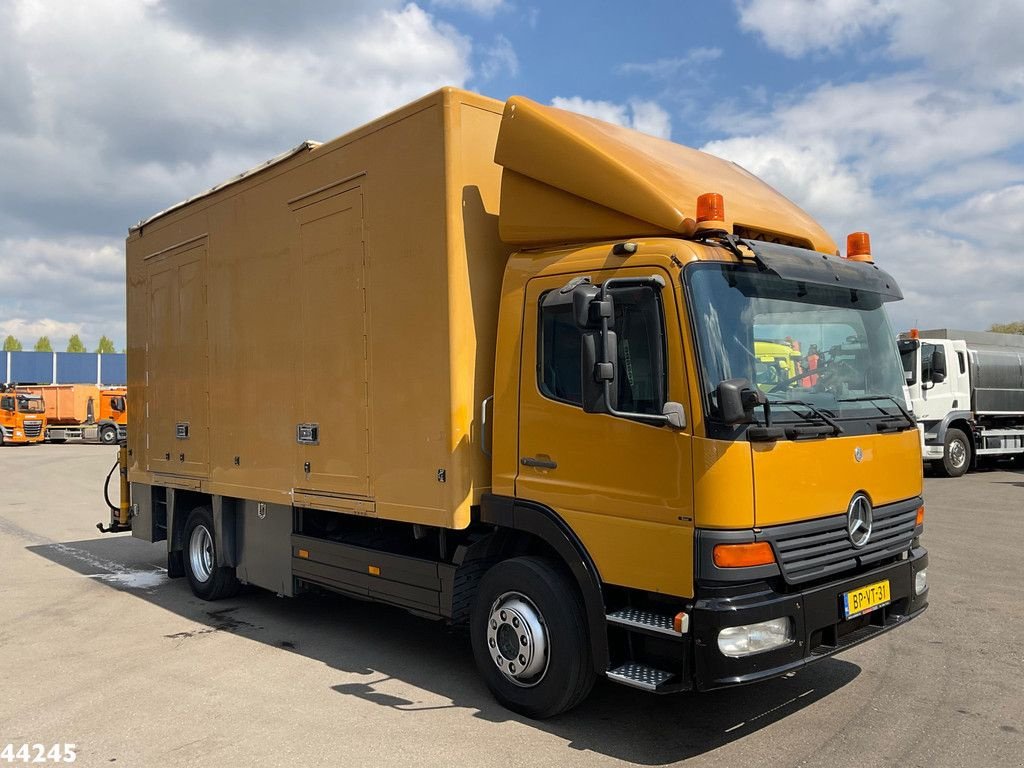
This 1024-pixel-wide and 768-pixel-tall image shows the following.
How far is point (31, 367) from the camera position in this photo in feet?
207

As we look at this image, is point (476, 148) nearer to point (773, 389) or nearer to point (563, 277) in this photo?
point (563, 277)

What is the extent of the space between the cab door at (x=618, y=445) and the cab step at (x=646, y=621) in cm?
16

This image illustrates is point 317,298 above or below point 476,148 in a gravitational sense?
below

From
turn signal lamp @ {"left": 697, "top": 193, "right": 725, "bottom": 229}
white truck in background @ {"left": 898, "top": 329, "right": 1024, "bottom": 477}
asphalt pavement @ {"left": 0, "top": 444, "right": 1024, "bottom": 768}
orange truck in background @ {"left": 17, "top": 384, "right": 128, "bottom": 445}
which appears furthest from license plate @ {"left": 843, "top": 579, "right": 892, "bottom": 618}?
orange truck in background @ {"left": 17, "top": 384, "right": 128, "bottom": 445}

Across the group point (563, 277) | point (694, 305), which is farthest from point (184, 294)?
point (694, 305)

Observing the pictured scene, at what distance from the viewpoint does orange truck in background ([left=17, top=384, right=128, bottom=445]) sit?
3694cm

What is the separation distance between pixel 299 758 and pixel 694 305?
3.07 metres

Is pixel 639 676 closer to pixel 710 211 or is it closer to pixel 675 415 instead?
pixel 675 415

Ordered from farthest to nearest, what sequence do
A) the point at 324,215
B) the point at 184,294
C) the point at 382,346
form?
the point at 184,294
the point at 324,215
the point at 382,346

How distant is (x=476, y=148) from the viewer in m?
5.30

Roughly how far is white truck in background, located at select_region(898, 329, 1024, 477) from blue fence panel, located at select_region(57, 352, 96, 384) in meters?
61.5

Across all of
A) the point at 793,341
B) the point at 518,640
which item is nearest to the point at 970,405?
the point at 793,341

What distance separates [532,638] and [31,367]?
68.9m

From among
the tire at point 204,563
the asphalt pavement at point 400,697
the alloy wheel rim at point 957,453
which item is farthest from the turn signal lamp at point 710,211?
the alloy wheel rim at point 957,453
